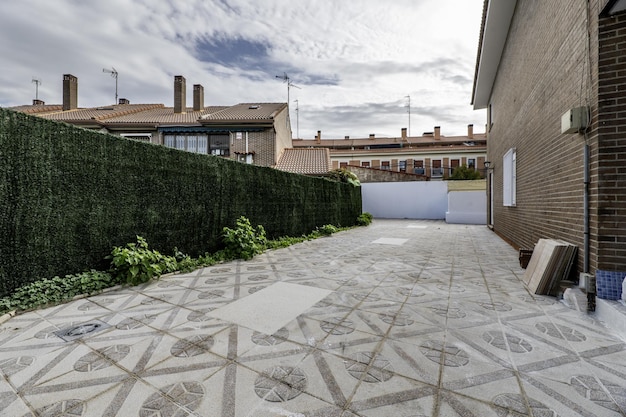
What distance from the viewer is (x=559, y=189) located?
382cm

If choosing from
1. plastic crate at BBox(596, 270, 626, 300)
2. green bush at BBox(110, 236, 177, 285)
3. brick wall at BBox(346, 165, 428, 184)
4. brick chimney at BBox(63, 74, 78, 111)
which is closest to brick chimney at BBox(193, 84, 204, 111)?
brick chimney at BBox(63, 74, 78, 111)

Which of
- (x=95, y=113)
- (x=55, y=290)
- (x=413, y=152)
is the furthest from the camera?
(x=413, y=152)

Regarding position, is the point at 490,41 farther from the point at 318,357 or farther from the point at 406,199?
the point at 406,199

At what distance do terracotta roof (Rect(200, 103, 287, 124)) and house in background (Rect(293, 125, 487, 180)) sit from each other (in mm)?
10706

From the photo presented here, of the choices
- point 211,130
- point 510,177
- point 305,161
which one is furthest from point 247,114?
point 510,177

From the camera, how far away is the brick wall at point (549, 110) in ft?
10.2

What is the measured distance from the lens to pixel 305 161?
57.9 ft

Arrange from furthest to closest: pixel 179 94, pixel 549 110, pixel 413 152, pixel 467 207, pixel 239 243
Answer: pixel 413 152, pixel 179 94, pixel 467 207, pixel 239 243, pixel 549 110

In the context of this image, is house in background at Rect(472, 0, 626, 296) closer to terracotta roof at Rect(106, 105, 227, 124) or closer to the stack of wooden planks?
the stack of wooden planks

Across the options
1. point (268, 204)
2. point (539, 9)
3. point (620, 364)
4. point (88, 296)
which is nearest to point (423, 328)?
point (620, 364)

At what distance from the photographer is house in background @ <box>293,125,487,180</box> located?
103ft

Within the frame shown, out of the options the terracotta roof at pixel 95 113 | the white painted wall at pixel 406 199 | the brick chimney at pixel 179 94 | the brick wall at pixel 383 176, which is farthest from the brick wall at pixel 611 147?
the brick chimney at pixel 179 94

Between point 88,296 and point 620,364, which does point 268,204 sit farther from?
point 620,364

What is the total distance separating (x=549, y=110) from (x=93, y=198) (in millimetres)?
6785
